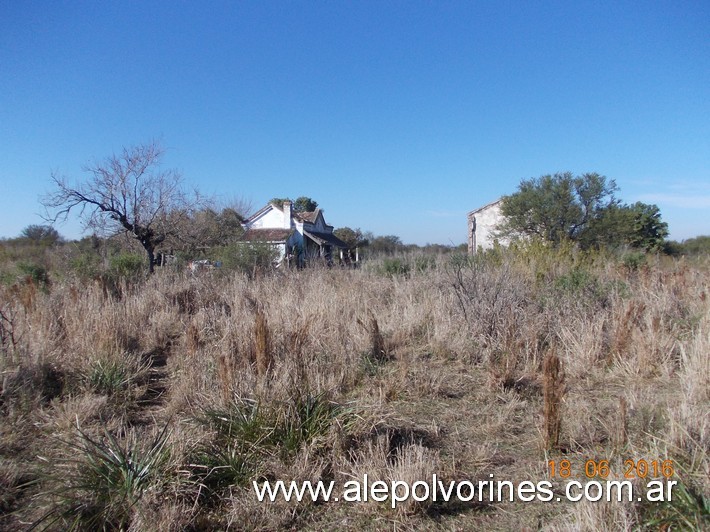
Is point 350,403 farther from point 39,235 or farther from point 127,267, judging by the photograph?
point 39,235

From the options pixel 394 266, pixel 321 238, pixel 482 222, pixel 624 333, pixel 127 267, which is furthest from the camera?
pixel 321 238

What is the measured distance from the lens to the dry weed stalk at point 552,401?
2.78 metres

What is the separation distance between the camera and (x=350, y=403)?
A: 322 centimetres

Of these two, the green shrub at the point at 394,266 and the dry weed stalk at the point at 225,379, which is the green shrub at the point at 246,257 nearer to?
the green shrub at the point at 394,266

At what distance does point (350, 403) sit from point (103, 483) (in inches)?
63.4

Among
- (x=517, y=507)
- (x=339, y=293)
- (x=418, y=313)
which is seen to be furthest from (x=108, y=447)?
(x=339, y=293)

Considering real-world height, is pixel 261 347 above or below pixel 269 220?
below

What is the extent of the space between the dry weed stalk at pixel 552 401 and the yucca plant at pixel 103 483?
7.70 ft

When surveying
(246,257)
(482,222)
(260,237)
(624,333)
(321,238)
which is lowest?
(624,333)

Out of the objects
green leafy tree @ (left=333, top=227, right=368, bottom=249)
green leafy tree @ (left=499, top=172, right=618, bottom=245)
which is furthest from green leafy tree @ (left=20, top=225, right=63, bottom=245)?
green leafy tree @ (left=499, top=172, right=618, bottom=245)

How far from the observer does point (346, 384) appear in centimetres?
407

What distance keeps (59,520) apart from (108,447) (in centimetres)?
47

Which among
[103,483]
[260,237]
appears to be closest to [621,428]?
[103,483]

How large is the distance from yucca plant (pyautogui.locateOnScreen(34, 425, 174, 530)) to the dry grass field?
0.03 ft
